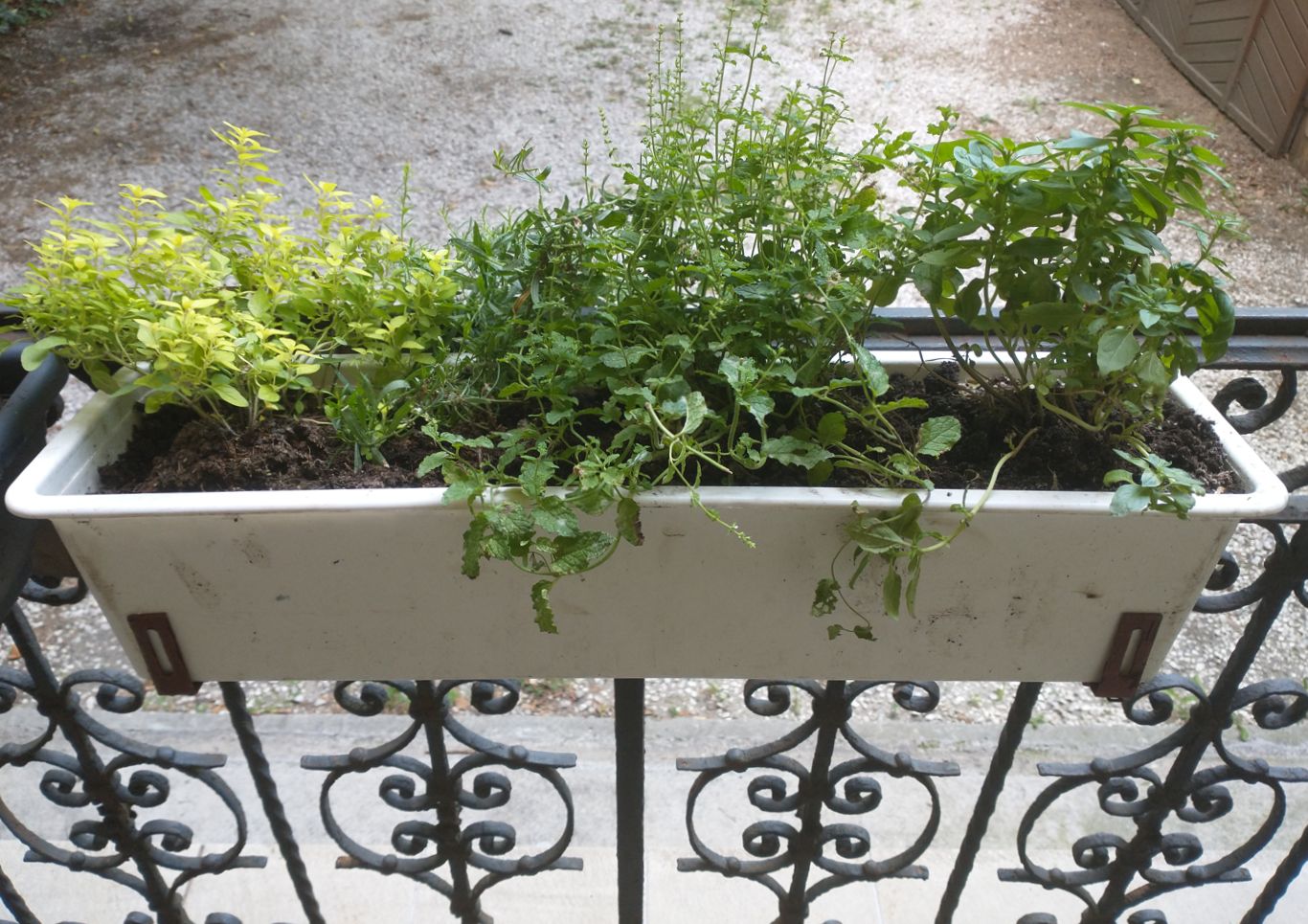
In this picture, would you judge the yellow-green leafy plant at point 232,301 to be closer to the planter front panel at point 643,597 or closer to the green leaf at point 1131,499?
the planter front panel at point 643,597

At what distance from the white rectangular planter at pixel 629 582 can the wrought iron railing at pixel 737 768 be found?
98mm

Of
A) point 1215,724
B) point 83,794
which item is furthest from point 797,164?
point 83,794

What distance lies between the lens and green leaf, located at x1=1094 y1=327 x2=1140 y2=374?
0.59 metres

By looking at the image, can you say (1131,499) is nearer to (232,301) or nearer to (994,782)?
(994,782)

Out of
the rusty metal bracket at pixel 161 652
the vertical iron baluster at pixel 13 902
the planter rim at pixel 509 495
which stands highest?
the planter rim at pixel 509 495

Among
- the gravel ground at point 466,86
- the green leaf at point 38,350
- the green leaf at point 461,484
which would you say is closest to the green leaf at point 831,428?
the green leaf at point 461,484

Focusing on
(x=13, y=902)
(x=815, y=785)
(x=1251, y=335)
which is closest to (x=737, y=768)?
(x=815, y=785)

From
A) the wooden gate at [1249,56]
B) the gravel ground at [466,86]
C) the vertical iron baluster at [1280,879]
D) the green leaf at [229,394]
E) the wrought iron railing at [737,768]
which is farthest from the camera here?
the wooden gate at [1249,56]

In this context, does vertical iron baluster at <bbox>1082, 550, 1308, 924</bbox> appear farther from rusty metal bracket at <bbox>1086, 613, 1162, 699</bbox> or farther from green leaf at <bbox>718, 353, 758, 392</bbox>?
green leaf at <bbox>718, 353, 758, 392</bbox>

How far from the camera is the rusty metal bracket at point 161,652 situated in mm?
656

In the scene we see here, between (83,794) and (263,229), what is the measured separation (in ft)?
1.99

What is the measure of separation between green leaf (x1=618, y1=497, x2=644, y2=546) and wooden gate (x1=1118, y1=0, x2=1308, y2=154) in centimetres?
508

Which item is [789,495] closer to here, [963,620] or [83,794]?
[963,620]

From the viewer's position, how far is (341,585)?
25.2 inches
